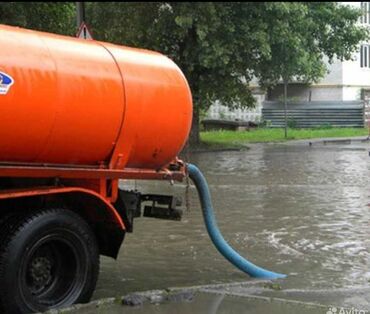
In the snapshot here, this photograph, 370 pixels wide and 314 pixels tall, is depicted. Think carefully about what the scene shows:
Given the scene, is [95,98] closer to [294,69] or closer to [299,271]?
[299,271]

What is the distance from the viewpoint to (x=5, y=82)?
197 inches

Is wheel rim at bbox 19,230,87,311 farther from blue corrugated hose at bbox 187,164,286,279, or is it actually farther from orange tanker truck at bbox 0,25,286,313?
blue corrugated hose at bbox 187,164,286,279

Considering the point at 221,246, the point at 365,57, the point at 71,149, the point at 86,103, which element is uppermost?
the point at 365,57

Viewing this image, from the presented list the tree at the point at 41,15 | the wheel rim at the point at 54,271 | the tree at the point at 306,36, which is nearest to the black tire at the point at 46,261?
the wheel rim at the point at 54,271

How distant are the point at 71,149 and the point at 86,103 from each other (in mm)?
395

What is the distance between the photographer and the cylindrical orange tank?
5.16 m

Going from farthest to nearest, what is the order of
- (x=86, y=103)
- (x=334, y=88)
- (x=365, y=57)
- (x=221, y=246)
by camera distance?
1. (x=365, y=57)
2. (x=334, y=88)
3. (x=221, y=246)
4. (x=86, y=103)

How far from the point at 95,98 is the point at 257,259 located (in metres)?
3.10

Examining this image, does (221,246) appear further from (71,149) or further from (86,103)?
(86,103)

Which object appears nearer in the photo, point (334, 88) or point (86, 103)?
point (86, 103)

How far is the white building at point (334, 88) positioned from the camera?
4512cm

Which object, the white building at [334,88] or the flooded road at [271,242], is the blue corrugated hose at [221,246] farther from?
the white building at [334,88]

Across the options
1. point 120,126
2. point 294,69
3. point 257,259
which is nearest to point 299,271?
point 257,259

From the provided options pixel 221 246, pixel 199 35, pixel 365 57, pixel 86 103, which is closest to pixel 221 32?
pixel 199 35
